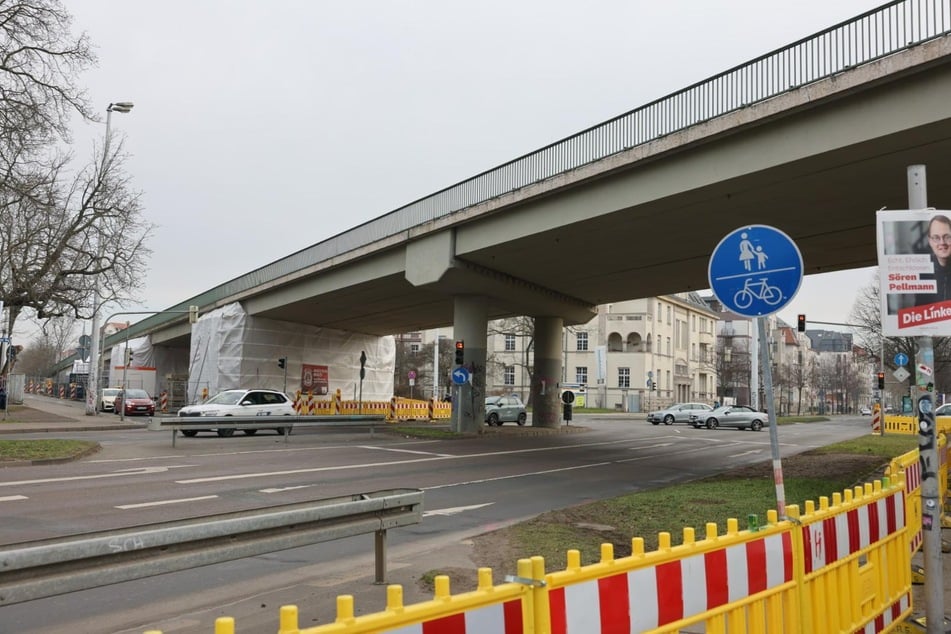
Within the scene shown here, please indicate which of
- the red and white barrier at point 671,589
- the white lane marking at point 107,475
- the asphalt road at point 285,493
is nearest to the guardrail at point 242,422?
the asphalt road at point 285,493

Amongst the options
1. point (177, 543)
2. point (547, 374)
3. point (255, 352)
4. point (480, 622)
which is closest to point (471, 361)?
point (547, 374)

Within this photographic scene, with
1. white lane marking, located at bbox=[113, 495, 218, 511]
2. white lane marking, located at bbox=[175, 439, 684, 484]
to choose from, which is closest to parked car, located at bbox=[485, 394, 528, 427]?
white lane marking, located at bbox=[175, 439, 684, 484]

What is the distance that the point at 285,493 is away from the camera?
12.5 meters

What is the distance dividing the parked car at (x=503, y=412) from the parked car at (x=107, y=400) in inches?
850

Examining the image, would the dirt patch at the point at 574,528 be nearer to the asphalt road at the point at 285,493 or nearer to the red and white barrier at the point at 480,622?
the asphalt road at the point at 285,493

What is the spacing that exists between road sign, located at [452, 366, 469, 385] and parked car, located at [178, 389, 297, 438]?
20.9 feet

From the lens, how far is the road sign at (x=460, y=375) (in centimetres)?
2845

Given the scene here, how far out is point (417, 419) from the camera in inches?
A: 1699

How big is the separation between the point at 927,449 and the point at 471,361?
989 inches

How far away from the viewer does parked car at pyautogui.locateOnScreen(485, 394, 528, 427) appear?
40.7m

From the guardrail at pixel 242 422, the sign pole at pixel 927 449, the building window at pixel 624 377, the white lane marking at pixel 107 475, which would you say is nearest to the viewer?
the sign pole at pixel 927 449

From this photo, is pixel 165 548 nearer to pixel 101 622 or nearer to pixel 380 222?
pixel 101 622

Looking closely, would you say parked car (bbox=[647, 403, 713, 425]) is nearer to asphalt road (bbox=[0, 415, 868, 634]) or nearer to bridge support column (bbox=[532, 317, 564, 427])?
bridge support column (bbox=[532, 317, 564, 427])

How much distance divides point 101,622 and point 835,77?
14.2m
